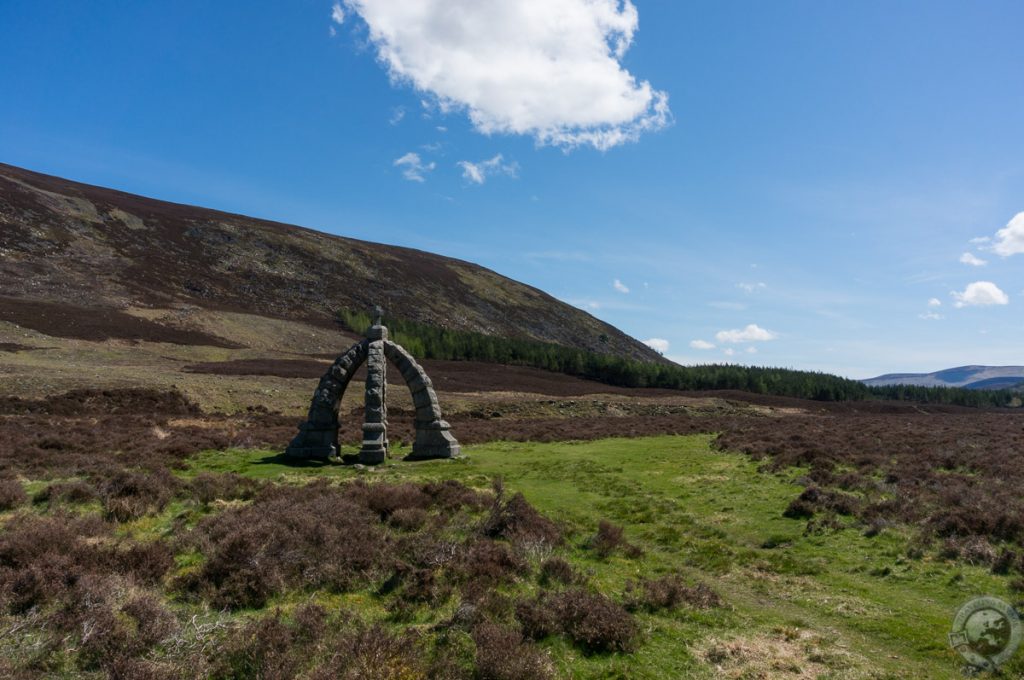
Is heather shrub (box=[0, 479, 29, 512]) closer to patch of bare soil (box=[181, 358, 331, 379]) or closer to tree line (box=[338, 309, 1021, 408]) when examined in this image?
patch of bare soil (box=[181, 358, 331, 379])

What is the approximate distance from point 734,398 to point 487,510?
65.1 m

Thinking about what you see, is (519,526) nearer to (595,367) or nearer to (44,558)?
(44,558)

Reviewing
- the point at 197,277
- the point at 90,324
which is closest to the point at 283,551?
the point at 90,324

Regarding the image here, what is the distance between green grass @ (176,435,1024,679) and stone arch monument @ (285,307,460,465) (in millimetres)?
1768

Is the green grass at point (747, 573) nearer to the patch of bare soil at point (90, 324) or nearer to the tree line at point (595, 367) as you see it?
the patch of bare soil at point (90, 324)

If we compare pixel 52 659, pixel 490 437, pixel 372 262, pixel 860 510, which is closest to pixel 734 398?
pixel 490 437

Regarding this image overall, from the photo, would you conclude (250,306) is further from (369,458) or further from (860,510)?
(860,510)

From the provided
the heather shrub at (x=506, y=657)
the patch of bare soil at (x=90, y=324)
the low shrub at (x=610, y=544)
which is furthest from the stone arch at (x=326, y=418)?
the patch of bare soil at (x=90, y=324)

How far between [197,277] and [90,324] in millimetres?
33214

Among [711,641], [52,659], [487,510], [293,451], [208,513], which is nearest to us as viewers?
[52,659]

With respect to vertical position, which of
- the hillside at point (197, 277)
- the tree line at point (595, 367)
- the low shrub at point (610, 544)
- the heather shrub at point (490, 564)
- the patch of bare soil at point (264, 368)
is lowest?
the low shrub at point (610, 544)

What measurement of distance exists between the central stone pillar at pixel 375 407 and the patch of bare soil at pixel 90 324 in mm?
40685

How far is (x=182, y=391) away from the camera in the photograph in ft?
122

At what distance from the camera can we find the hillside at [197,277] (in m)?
63.8
